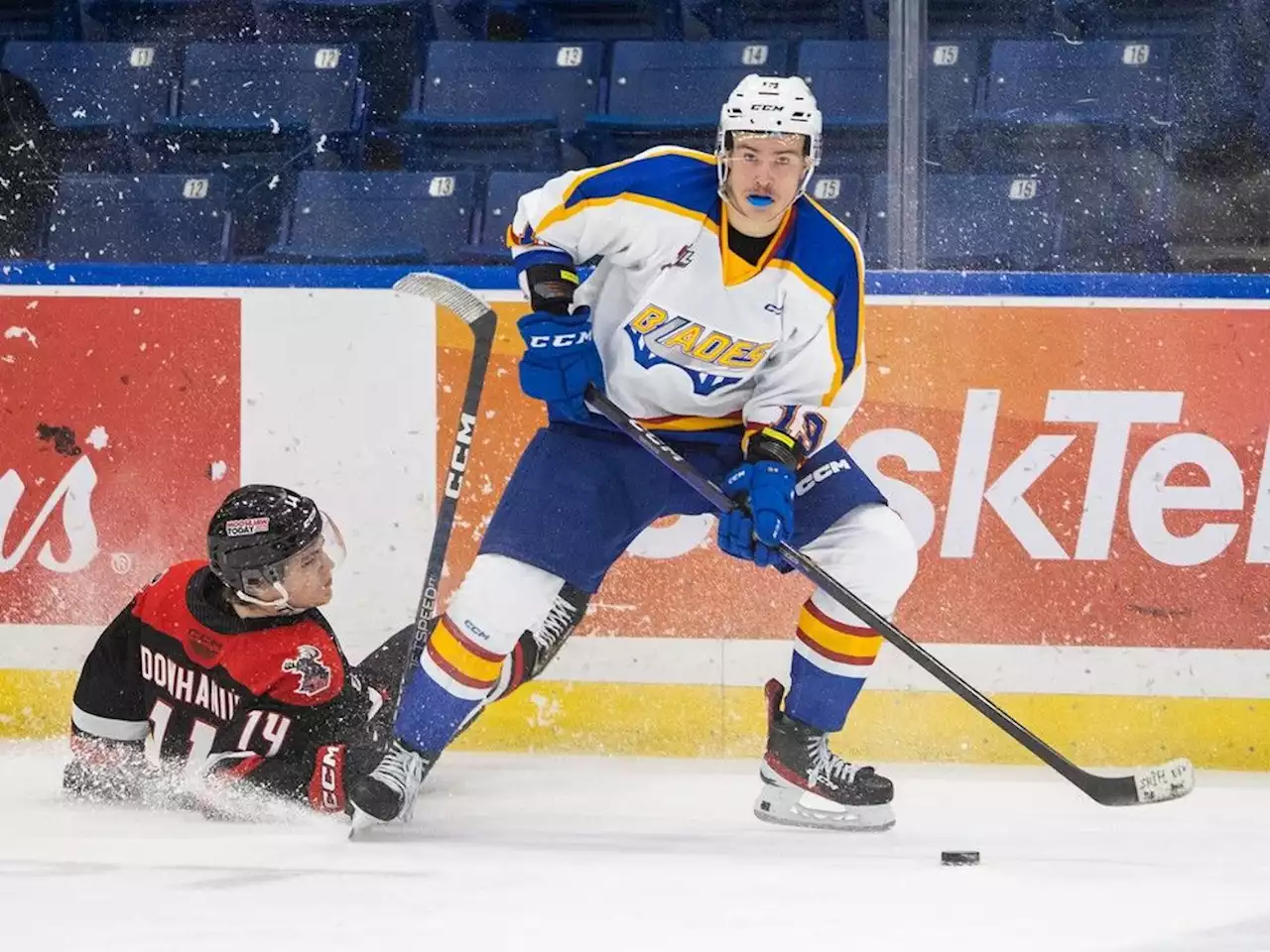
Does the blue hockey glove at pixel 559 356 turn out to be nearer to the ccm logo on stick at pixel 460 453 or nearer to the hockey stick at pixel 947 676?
the hockey stick at pixel 947 676

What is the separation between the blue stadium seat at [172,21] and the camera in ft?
12.6

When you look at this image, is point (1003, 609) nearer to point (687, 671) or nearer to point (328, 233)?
point (687, 671)

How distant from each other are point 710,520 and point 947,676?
90 cm

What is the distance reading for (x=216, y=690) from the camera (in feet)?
10.0

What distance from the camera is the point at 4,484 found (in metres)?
3.74

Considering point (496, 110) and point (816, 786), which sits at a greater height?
point (496, 110)

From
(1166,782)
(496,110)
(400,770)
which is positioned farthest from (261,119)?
(1166,782)

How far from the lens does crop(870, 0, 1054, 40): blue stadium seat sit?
368cm

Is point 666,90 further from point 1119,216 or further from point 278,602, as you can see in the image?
A: point 278,602

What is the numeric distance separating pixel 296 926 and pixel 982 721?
180cm

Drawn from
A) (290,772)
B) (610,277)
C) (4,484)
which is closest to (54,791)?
(290,772)

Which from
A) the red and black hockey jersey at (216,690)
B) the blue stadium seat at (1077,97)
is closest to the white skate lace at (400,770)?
the red and black hockey jersey at (216,690)

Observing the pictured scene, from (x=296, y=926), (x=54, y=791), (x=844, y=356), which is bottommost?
(x=54, y=791)

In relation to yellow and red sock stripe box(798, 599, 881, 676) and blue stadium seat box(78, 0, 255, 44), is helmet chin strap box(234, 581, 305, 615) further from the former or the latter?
blue stadium seat box(78, 0, 255, 44)
